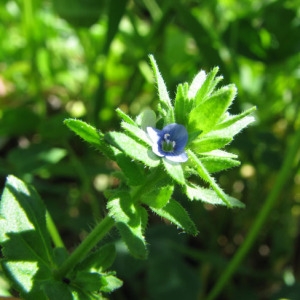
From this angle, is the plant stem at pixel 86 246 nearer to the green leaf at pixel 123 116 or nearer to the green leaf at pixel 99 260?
the green leaf at pixel 99 260

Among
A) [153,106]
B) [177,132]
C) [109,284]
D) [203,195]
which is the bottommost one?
[153,106]

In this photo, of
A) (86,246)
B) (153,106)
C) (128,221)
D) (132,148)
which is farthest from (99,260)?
(153,106)

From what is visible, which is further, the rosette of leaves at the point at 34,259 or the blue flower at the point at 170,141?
the rosette of leaves at the point at 34,259

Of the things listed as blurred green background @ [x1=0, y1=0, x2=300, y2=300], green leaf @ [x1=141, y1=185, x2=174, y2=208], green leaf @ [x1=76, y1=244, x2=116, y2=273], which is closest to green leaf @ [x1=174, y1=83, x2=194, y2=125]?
green leaf @ [x1=141, y1=185, x2=174, y2=208]

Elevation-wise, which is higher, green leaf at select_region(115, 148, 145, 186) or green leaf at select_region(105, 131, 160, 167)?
green leaf at select_region(105, 131, 160, 167)

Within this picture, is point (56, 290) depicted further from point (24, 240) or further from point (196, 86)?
point (196, 86)

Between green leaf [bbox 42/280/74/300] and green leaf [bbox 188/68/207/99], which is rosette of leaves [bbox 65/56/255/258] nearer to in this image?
green leaf [bbox 188/68/207/99]

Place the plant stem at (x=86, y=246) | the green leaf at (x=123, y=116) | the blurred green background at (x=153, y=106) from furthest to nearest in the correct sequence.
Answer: the blurred green background at (x=153, y=106), the plant stem at (x=86, y=246), the green leaf at (x=123, y=116)

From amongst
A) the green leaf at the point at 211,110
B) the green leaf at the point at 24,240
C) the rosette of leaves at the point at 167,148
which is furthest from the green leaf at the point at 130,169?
the green leaf at the point at 24,240
